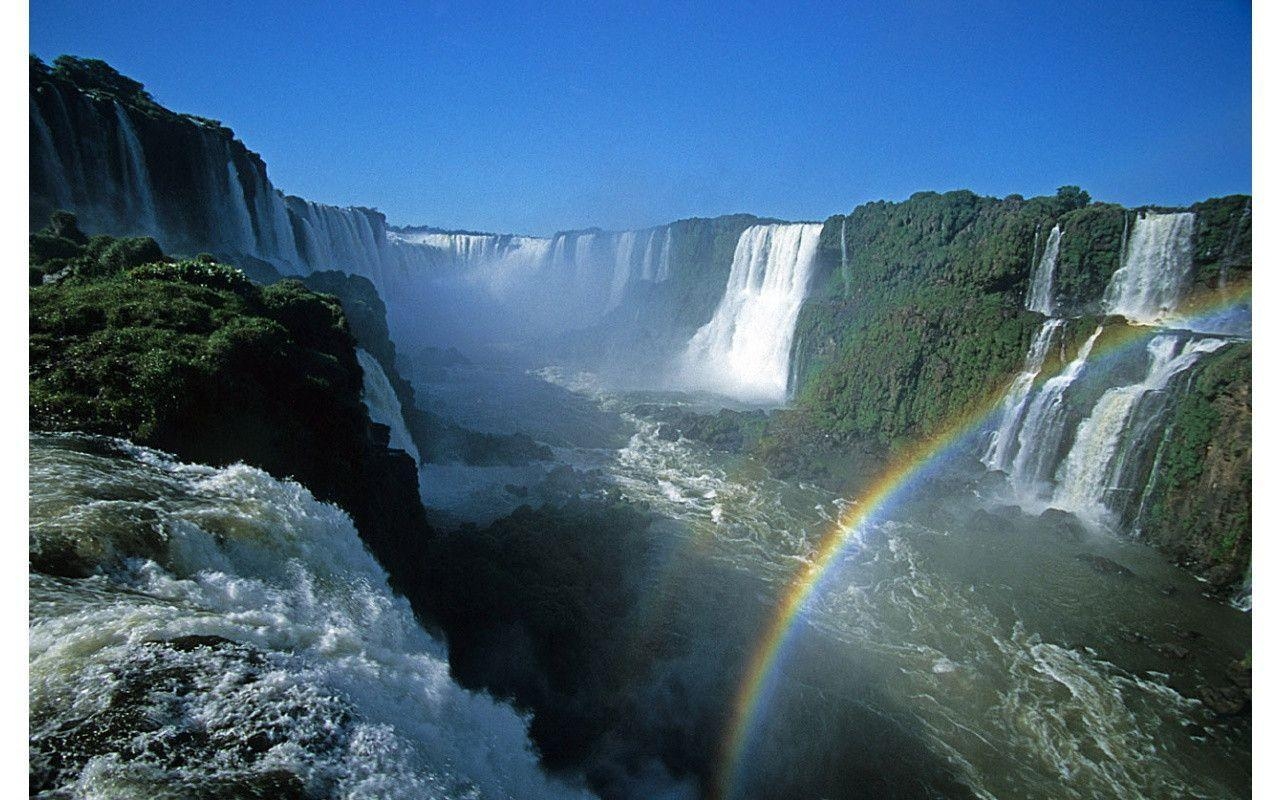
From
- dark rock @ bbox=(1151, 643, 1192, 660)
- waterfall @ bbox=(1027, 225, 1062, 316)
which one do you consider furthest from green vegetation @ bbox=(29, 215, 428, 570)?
waterfall @ bbox=(1027, 225, 1062, 316)

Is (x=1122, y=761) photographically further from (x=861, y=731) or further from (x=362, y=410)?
(x=362, y=410)

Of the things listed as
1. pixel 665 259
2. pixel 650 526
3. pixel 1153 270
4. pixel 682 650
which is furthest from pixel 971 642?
pixel 665 259

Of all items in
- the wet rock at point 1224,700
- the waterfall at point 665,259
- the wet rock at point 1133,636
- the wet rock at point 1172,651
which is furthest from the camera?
the waterfall at point 665,259

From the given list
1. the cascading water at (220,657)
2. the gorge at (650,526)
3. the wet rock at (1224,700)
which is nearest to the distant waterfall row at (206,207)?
the gorge at (650,526)

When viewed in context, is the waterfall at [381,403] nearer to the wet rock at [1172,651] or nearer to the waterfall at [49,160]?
the waterfall at [49,160]

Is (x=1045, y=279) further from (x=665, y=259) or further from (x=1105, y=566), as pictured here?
(x=665, y=259)

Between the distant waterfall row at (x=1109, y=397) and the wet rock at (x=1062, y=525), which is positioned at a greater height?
the distant waterfall row at (x=1109, y=397)
